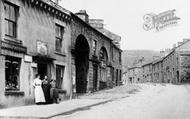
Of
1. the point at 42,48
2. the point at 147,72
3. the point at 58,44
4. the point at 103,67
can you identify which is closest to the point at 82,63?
the point at 103,67

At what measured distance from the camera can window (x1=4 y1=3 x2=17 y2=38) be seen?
1439 centimetres

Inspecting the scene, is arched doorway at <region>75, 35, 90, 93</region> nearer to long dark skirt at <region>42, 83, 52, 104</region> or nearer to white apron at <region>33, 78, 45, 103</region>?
long dark skirt at <region>42, 83, 52, 104</region>

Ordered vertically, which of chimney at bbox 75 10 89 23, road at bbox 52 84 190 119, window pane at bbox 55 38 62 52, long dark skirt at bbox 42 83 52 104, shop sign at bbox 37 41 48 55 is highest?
chimney at bbox 75 10 89 23

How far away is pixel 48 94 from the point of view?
659 inches

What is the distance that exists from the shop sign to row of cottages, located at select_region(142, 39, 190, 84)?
1765 inches

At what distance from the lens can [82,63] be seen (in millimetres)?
25328

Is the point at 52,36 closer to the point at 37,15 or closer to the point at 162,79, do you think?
the point at 37,15

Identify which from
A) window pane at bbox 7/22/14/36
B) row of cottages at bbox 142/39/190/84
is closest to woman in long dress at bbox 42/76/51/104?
window pane at bbox 7/22/14/36

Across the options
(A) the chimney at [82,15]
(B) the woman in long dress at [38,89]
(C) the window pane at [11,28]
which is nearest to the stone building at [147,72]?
(A) the chimney at [82,15]

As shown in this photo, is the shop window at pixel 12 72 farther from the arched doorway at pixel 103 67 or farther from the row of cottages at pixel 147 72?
the row of cottages at pixel 147 72

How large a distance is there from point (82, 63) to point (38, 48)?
892 centimetres

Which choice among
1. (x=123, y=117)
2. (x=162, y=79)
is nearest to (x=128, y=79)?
(x=162, y=79)

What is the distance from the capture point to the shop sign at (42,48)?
54.7 feet

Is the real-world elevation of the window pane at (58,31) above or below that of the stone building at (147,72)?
above
